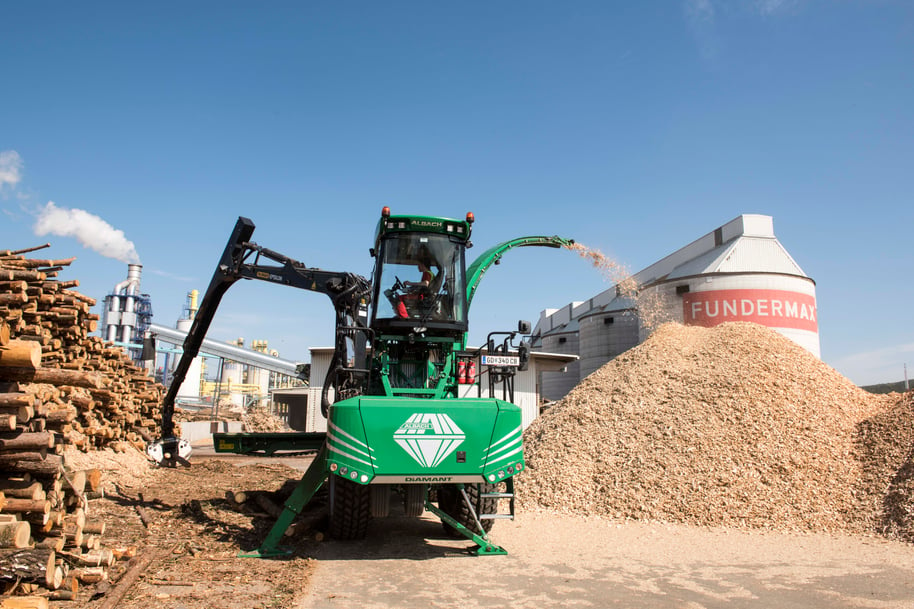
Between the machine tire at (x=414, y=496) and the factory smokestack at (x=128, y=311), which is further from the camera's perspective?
the factory smokestack at (x=128, y=311)

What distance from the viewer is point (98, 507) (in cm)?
836

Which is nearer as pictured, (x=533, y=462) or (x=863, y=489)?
(x=863, y=489)

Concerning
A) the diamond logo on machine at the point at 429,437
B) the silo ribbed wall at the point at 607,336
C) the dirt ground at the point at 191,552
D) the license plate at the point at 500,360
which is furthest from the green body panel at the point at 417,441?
the silo ribbed wall at the point at 607,336

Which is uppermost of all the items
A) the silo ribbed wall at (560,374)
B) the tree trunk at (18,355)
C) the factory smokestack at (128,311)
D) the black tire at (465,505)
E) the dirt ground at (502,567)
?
the factory smokestack at (128,311)

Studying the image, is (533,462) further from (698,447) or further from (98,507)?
(98,507)

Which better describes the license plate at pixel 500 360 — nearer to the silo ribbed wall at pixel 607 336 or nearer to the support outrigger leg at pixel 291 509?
the support outrigger leg at pixel 291 509

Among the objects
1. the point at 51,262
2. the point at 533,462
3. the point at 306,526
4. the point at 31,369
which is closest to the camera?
the point at 31,369

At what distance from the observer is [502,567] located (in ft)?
20.5

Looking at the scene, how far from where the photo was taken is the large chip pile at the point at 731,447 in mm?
8727

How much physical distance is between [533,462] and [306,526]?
199 inches

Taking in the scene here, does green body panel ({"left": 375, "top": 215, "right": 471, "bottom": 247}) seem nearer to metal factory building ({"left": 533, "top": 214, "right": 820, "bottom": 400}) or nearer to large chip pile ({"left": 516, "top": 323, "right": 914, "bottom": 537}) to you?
large chip pile ({"left": 516, "top": 323, "right": 914, "bottom": 537})

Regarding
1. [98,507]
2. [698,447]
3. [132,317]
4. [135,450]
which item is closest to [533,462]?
[698,447]

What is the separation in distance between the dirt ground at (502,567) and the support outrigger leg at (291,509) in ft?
0.57

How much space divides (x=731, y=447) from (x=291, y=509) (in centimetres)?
708
